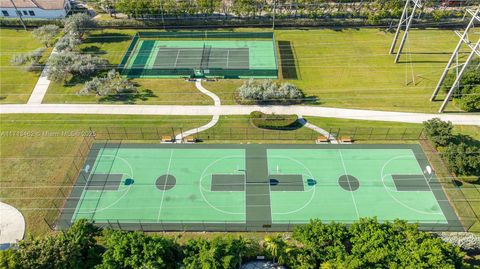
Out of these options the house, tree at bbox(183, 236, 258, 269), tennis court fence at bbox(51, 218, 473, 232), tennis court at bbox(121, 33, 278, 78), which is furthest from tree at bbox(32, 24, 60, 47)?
tree at bbox(183, 236, 258, 269)

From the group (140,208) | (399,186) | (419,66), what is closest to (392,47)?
(419,66)

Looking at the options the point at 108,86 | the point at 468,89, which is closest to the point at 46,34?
the point at 108,86

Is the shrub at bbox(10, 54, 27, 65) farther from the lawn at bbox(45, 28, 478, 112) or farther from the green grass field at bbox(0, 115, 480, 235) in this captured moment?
the green grass field at bbox(0, 115, 480, 235)

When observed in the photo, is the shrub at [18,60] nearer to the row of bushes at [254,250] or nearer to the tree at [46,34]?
the tree at [46,34]

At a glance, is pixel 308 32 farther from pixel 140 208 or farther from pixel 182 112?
pixel 140 208

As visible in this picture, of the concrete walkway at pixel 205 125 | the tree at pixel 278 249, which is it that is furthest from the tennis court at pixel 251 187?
the tree at pixel 278 249

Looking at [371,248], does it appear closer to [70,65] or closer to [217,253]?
[217,253]
